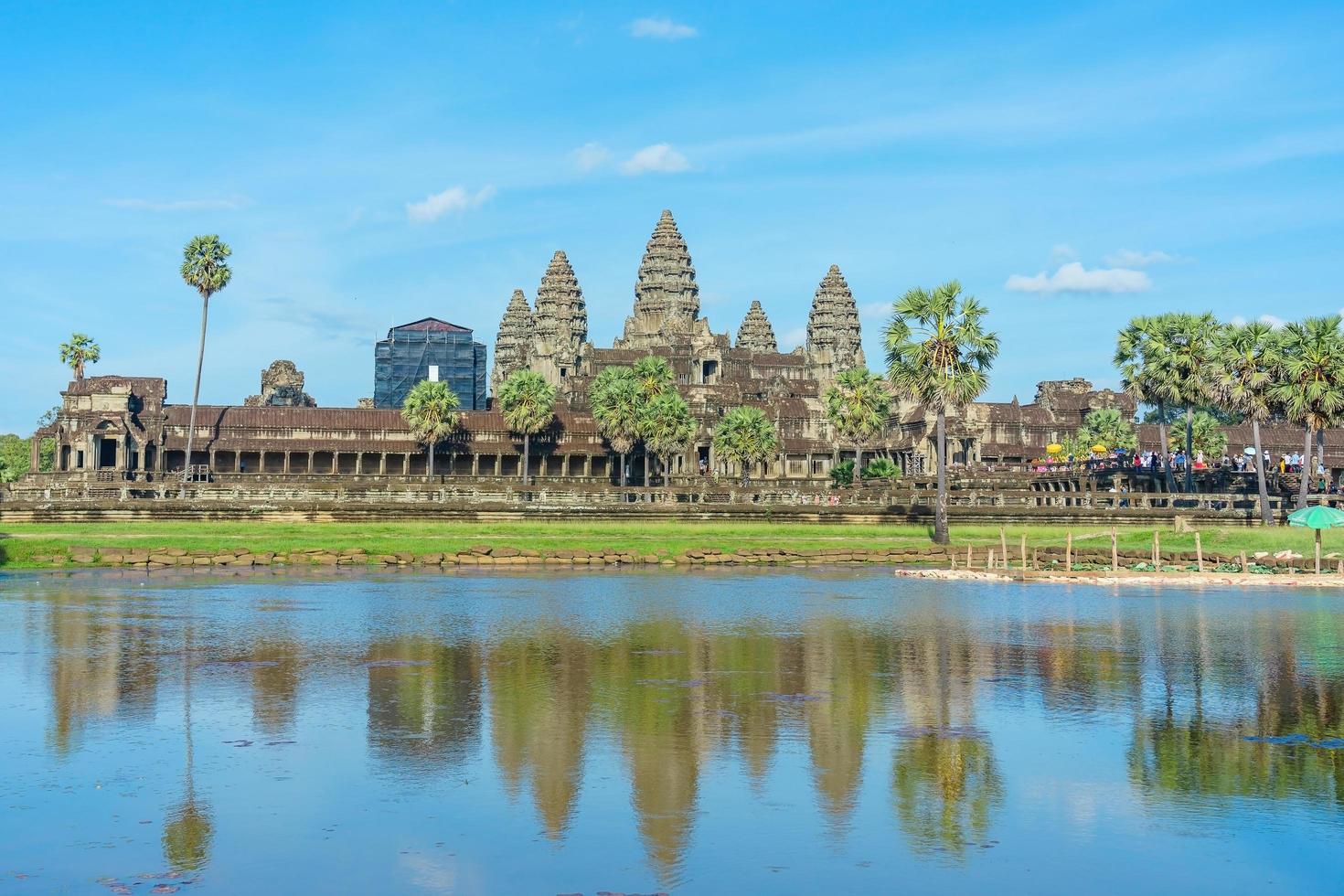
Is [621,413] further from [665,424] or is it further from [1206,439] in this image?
[1206,439]

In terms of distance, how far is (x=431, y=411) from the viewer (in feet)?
356

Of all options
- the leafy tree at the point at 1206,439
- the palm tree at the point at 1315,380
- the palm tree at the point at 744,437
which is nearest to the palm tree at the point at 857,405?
the palm tree at the point at 744,437

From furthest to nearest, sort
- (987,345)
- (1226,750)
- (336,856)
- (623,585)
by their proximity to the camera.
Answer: (987,345), (623,585), (1226,750), (336,856)

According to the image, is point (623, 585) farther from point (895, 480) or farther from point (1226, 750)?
point (895, 480)

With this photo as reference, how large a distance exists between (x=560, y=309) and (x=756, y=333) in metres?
32.0

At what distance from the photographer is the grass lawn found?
52.4 meters

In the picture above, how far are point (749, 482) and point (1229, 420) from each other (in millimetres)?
87509

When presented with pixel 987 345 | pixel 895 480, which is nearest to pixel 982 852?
pixel 987 345

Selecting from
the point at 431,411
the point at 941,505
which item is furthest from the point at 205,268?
the point at 941,505

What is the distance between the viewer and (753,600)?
37.1 metres

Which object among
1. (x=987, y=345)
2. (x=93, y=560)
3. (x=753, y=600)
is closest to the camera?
(x=753, y=600)

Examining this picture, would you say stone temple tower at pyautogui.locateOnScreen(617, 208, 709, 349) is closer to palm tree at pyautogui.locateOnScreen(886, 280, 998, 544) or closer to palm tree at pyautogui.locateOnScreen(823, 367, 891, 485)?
palm tree at pyautogui.locateOnScreen(823, 367, 891, 485)

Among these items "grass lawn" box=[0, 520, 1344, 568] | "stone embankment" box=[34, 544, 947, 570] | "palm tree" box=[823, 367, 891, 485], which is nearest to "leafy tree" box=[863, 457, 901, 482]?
"palm tree" box=[823, 367, 891, 485]

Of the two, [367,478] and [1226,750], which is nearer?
[1226,750]
